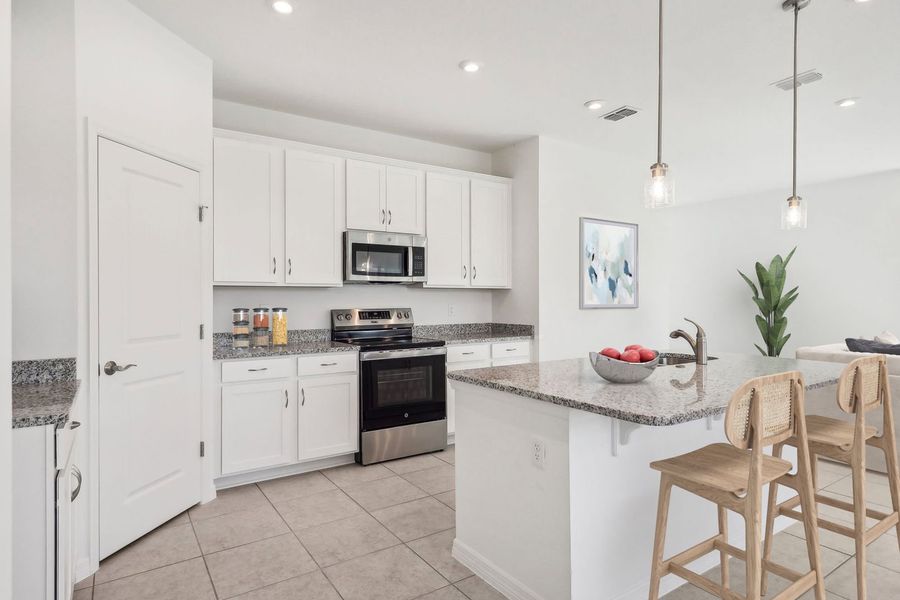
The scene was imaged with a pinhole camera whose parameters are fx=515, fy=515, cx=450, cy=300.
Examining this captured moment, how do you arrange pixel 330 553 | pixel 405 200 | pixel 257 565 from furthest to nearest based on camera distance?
pixel 405 200
pixel 330 553
pixel 257 565

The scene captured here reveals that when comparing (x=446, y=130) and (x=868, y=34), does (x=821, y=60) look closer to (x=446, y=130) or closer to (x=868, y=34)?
(x=868, y=34)

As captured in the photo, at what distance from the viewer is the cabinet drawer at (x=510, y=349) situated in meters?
4.54

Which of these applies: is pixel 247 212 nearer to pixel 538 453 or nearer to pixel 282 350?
pixel 282 350

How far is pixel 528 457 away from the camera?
2035mm

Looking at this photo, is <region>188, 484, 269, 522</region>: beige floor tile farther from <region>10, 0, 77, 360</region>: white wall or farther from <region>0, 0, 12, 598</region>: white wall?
<region>0, 0, 12, 598</region>: white wall

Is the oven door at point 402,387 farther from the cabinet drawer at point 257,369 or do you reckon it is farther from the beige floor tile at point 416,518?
the beige floor tile at point 416,518

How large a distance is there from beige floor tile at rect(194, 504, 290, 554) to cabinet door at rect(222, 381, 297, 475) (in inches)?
16.5

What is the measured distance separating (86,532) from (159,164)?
1.85 m

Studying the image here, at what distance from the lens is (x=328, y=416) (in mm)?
3699

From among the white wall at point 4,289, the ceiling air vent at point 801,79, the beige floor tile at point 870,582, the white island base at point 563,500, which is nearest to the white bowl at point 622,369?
the white island base at point 563,500

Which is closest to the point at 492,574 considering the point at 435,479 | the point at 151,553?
the point at 435,479

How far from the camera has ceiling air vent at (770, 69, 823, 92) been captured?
3.36 metres

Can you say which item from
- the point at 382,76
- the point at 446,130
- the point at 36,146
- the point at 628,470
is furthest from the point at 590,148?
the point at 36,146

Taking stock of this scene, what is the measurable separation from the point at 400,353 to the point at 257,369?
1039 millimetres
